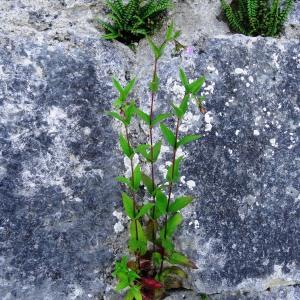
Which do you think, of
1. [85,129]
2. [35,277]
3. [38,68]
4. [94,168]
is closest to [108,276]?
[35,277]

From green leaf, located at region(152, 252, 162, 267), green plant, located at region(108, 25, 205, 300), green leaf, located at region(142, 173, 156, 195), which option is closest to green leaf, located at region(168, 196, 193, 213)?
green plant, located at region(108, 25, 205, 300)

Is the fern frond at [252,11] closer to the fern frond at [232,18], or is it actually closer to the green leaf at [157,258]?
the fern frond at [232,18]

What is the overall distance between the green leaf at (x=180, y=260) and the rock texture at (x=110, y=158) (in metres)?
0.11

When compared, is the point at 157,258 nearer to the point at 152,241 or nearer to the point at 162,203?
the point at 152,241

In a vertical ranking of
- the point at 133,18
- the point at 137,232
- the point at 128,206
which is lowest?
the point at 137,232

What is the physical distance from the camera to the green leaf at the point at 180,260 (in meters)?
2.03

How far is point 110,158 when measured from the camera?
2213 mm

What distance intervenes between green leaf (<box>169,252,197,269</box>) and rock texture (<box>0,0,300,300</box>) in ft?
0.35

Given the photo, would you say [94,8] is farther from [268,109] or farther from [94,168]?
[268,109]

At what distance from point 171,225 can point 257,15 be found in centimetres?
109

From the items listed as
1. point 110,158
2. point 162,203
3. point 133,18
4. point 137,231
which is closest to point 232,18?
point 133,18

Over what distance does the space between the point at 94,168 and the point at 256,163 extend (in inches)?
28.5

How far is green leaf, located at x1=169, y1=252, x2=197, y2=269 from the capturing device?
2.03 metres

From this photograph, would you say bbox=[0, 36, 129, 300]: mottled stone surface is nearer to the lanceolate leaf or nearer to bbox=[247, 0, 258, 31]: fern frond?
the lanceolate leaf
